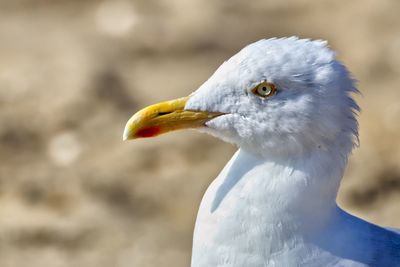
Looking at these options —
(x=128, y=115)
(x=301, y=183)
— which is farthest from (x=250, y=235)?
(x=128, y=115)

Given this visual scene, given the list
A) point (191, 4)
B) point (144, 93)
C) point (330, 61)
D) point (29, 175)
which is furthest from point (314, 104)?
point (191, 4)

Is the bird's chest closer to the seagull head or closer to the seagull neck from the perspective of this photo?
the seagull neck

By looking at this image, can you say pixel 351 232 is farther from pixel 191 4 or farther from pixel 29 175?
pixel 191 4

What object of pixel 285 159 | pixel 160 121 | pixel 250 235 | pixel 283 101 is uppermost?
pixel 160 121

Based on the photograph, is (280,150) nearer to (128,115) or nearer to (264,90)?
(264,90)

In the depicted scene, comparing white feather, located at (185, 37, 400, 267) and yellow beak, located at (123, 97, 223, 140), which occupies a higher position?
yellow beak, located at (123, 97, 223, 140)

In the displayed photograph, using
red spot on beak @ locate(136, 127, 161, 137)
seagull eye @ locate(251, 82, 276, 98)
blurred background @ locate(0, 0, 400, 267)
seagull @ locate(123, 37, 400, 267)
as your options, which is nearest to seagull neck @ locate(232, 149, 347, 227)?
seagull @ locate(123, 37, 400, 267)

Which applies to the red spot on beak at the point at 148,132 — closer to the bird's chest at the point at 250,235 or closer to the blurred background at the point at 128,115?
the bird's chest at the point at 250,235
